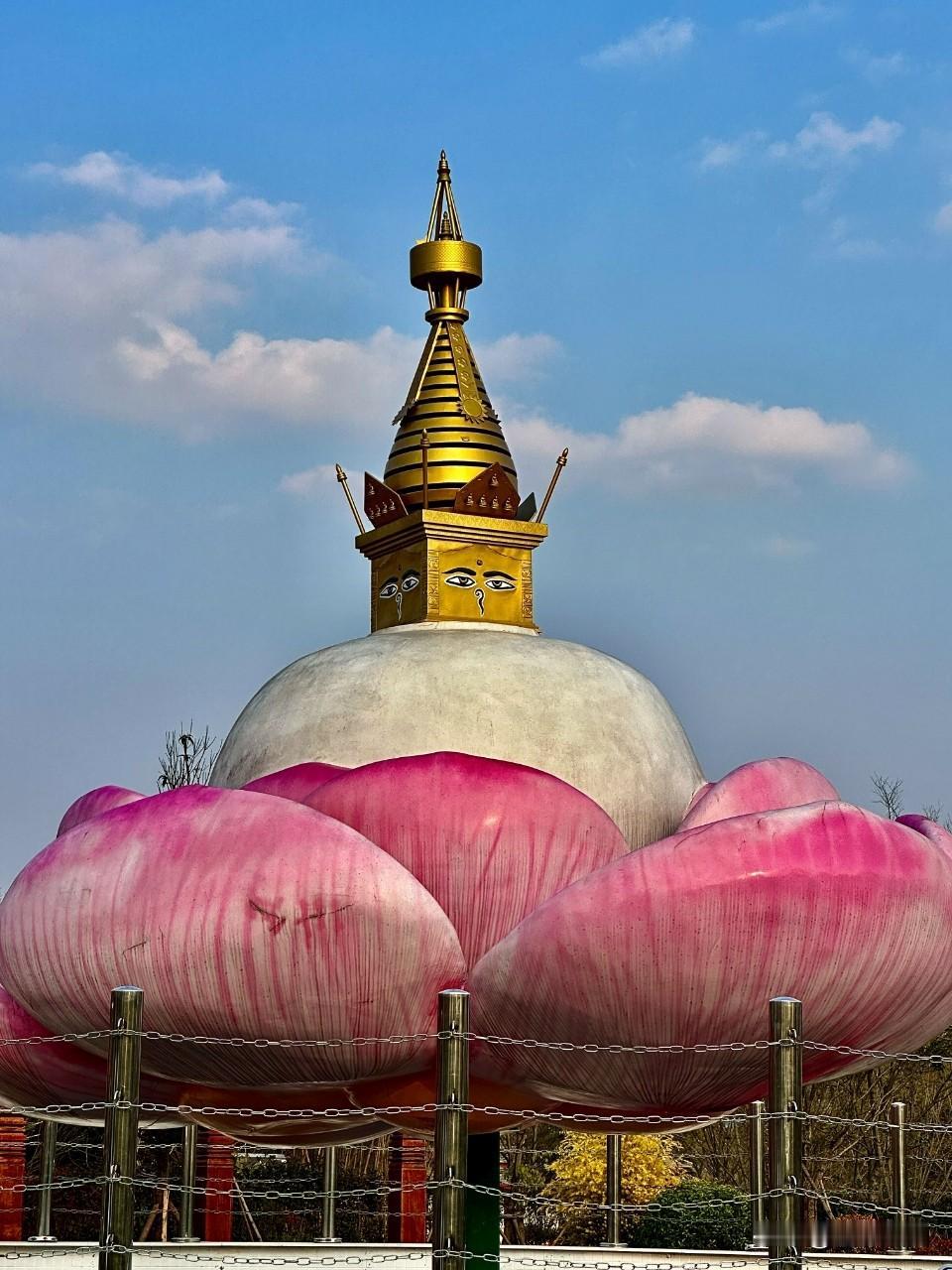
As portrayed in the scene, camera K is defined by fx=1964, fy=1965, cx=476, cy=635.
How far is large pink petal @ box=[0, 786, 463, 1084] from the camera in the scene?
376 inches

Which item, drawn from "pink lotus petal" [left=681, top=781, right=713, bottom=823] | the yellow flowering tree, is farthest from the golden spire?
the yellow flowering tree

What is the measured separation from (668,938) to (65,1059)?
12.5 feet

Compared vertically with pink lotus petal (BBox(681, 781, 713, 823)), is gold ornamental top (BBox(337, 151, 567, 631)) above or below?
above

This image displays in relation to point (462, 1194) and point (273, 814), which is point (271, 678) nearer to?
point (273, 814)

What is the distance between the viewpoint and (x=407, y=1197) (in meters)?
19.1

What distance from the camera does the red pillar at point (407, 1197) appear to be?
18.8m

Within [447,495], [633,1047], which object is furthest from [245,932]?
[447,495]

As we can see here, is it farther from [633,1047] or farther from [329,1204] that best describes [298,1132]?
[329,1204]

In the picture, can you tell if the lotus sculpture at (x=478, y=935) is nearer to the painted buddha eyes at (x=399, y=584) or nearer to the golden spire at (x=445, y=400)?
the painted buddha eyes at (x=399, y=584)

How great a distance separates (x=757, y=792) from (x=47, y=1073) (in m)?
4.40

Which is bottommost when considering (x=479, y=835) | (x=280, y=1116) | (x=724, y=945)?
(x=280, y=1116)

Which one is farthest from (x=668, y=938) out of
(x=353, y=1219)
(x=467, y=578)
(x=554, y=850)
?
(x=353, y=1219)

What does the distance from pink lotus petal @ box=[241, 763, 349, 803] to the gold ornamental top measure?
2165mm

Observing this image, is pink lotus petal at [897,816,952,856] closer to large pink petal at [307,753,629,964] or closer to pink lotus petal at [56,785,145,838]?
large pink petal at [307,753,629,964]
